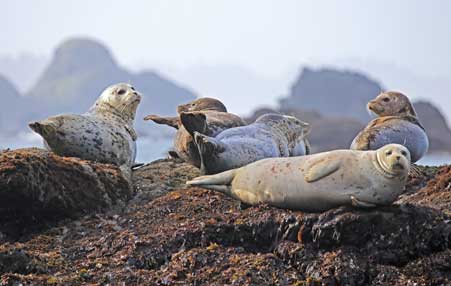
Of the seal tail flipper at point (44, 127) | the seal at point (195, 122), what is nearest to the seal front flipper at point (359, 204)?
the seal at point (195, 122)

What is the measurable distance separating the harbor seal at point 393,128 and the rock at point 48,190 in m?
3.28

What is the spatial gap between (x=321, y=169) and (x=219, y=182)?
1.30m

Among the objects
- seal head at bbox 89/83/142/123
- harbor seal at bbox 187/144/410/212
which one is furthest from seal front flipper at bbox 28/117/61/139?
harbor seal at bbox 187/144/410/212

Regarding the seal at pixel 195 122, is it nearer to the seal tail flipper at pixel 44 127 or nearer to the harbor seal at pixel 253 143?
the harbor seal at pixel 253 143

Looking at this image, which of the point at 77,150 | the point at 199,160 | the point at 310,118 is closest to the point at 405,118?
the point at 199,160

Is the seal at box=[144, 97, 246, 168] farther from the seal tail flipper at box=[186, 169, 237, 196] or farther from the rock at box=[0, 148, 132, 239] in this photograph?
the seal tail flipper at box=[186, 169, 237, 196]

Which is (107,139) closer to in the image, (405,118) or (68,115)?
(68,115)

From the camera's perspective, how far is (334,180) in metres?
8.50

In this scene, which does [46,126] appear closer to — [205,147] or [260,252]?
[205,147]

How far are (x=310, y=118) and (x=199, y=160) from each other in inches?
3330

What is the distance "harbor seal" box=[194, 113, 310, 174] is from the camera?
1033 cm

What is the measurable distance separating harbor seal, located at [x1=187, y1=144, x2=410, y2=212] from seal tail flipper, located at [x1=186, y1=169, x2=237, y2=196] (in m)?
0.38

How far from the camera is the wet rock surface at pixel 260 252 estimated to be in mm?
7930

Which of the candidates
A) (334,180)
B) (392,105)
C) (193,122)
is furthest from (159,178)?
(392,105)
